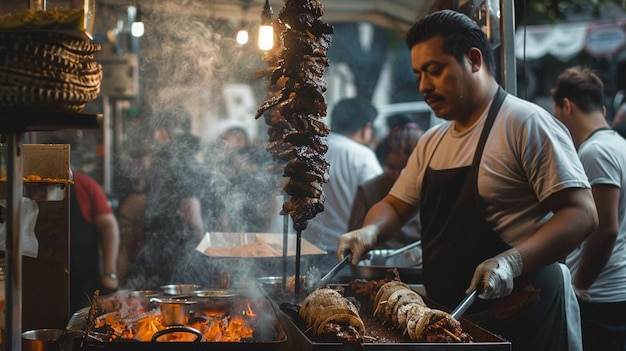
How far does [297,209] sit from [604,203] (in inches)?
104

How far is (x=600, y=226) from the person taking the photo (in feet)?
15.5

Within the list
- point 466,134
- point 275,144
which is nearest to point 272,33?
point 275,144

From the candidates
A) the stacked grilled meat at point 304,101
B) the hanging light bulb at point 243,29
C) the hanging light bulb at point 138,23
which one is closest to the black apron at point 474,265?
the stacked grilled meat at point 304,101

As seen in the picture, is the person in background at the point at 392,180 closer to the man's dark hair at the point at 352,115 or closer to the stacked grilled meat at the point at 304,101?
the man's dark hair at the point at 352,115

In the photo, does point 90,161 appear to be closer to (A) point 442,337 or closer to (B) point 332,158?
(B) point 332,158

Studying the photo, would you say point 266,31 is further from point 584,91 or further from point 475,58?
point 584,91

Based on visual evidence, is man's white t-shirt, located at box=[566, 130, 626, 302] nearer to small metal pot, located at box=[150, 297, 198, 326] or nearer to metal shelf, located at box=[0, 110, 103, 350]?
small metal pot, located at box=[150, 297, 198, 326]

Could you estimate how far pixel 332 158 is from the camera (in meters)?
6.67

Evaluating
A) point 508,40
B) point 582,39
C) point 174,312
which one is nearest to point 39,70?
point 174,312

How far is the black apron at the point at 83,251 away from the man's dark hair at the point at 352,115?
2855 mm

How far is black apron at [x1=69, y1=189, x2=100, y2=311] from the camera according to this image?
5.94 meters

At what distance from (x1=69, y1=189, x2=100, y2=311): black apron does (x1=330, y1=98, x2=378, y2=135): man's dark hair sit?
2855 millimetres

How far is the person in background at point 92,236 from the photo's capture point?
19.8 feet

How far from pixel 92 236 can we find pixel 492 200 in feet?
13.7
